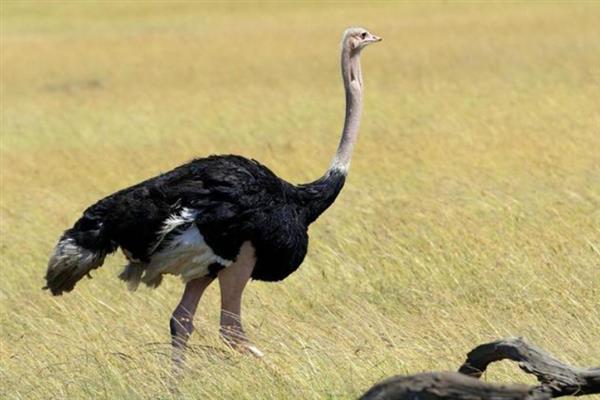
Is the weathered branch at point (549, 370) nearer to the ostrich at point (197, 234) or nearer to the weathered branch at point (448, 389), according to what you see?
the weathered branch at point (448, 389)

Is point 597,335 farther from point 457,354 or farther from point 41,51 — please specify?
point 41,51

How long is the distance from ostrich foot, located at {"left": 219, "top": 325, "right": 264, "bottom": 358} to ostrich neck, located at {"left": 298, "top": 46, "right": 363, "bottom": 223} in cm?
90

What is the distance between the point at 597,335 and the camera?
6.80 metres

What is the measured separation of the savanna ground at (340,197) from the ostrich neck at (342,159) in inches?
25.2

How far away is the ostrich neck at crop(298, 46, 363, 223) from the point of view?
7391mm

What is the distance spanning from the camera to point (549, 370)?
4.60 metres

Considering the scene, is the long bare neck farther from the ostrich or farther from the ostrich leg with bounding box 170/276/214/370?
the ostrich leg with bounding box 170/276/214/370

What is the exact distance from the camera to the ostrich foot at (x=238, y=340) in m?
6.40

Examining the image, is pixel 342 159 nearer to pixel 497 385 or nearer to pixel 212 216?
pixel 212 216

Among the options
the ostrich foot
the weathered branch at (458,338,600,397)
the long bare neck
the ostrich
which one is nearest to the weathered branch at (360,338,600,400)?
the weathered branch at (458,338,600,397)

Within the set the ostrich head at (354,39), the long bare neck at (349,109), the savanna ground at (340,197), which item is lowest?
the savanna ground at (340,197)

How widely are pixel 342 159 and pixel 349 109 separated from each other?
0.33 m

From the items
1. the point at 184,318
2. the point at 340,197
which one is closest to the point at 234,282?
the point at 184,318

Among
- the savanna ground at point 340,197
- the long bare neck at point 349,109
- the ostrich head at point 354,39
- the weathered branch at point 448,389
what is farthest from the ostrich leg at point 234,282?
the weathered branch at point 448,389
